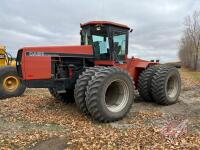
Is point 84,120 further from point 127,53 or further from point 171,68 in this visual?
point 171,68

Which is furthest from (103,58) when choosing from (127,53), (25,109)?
(25,109)

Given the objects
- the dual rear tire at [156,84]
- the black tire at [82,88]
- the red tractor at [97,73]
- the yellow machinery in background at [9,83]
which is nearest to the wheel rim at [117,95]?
the red tractor at [97,73]

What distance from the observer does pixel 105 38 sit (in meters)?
9.34

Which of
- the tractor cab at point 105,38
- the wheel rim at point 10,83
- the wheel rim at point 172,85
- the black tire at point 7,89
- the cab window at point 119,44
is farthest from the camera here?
the wheel rim at point 10,83

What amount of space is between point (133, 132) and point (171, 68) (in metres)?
4.64

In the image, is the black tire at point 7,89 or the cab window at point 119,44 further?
the black tire at point 7,89

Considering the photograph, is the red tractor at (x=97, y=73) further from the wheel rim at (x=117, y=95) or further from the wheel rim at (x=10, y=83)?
the wheel rim at (x=10, y=83)

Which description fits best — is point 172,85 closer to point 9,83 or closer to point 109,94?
point 109,94

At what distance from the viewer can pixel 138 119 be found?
832 cm

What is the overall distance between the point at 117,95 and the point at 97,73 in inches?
49.2

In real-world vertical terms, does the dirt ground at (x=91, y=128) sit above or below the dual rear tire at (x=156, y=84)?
below

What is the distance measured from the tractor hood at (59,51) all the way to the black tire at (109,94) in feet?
4.08

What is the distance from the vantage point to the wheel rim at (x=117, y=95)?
8.43 meters

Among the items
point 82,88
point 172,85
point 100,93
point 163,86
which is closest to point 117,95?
point 100,93
